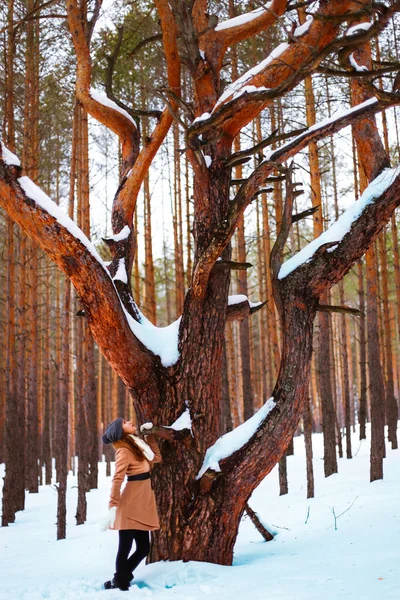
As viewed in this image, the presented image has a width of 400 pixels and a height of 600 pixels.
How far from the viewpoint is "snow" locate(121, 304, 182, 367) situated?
4656 millimetres

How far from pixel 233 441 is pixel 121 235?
7.05ft

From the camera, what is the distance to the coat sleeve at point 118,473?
406 centimetres

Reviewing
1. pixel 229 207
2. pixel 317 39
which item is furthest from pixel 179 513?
pixel 317 39

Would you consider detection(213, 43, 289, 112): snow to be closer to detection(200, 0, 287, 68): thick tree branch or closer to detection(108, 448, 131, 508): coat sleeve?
detection(200, 0, 287, 68): thick tree branch

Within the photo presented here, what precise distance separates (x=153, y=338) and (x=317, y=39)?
2.85 metres

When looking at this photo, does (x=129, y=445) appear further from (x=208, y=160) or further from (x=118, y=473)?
(x=208, y=160)

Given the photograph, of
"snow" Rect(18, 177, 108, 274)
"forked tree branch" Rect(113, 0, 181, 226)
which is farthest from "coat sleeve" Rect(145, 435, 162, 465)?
"forked tree branch" Rect(113, 0, 181, 226)

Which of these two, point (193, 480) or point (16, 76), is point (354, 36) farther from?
point (16, 76)

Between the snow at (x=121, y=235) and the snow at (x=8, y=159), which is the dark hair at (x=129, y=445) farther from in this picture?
the snow at (x=8, y=159)

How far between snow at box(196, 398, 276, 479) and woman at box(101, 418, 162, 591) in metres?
0.42

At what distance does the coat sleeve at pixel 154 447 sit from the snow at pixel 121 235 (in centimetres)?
185

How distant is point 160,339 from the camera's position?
480cm

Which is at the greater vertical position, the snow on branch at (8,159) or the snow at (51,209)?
the snow on branch at (8,159)

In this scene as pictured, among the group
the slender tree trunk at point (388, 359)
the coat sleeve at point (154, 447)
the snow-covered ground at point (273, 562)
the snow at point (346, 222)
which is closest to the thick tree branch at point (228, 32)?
the snow at point (346, 222)
